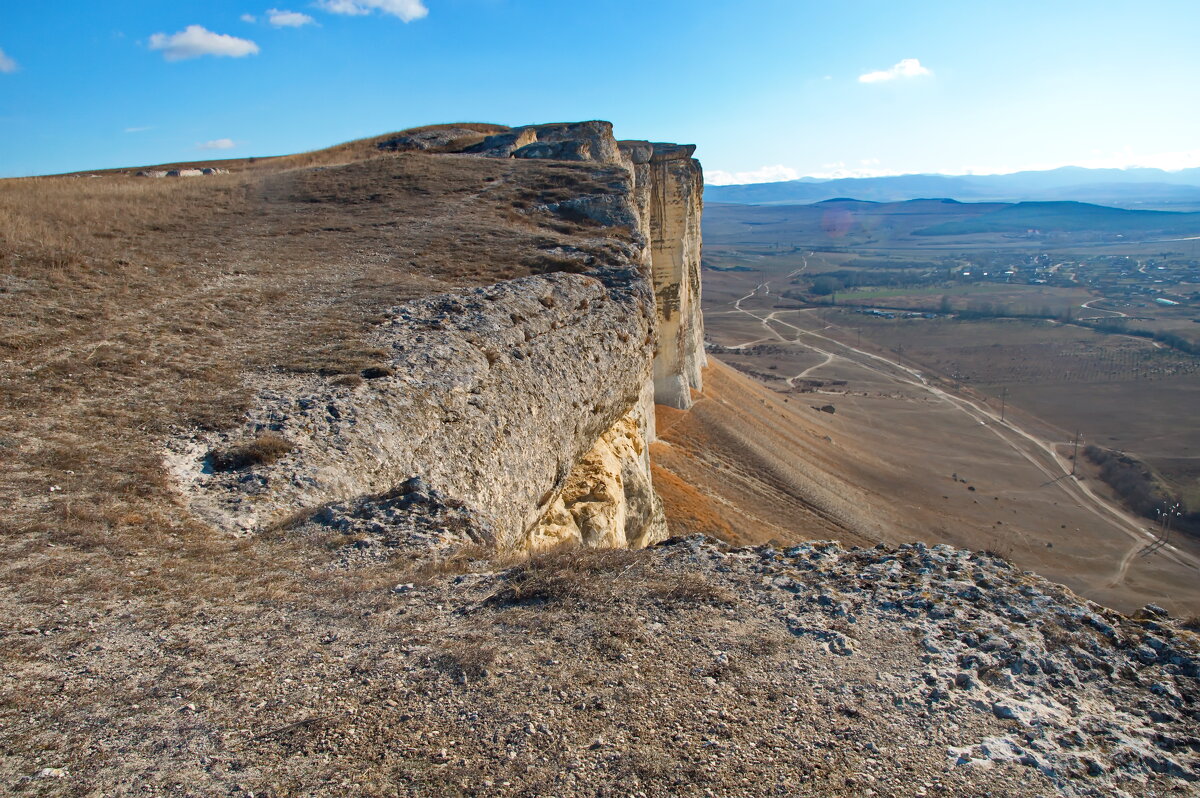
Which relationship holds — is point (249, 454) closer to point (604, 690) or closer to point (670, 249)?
point (604, 690)

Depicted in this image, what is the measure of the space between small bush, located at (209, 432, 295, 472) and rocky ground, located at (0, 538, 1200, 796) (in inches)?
76.8

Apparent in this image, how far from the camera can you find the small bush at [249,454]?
755cm

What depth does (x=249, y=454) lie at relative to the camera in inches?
301

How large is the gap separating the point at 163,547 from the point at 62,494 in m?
1.32

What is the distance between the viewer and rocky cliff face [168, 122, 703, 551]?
742 cm

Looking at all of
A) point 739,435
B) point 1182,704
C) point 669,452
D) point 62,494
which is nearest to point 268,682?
point 62,494

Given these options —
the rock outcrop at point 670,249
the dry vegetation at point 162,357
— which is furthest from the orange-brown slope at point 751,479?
the dry vegetation at point 162,357

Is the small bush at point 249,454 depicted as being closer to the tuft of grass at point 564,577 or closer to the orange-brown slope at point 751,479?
the tuft of grass at point 564,577

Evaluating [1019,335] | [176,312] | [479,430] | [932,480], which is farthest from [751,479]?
[1019,335]

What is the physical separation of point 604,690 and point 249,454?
5034mm

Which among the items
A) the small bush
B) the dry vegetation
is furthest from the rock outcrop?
the small bush

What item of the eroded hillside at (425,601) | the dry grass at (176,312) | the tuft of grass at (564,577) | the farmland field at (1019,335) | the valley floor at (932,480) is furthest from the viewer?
the farmland field at (1019,335)

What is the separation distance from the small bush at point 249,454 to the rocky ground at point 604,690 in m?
1.95

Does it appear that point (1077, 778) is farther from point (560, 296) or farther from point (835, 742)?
point (560, 296)
